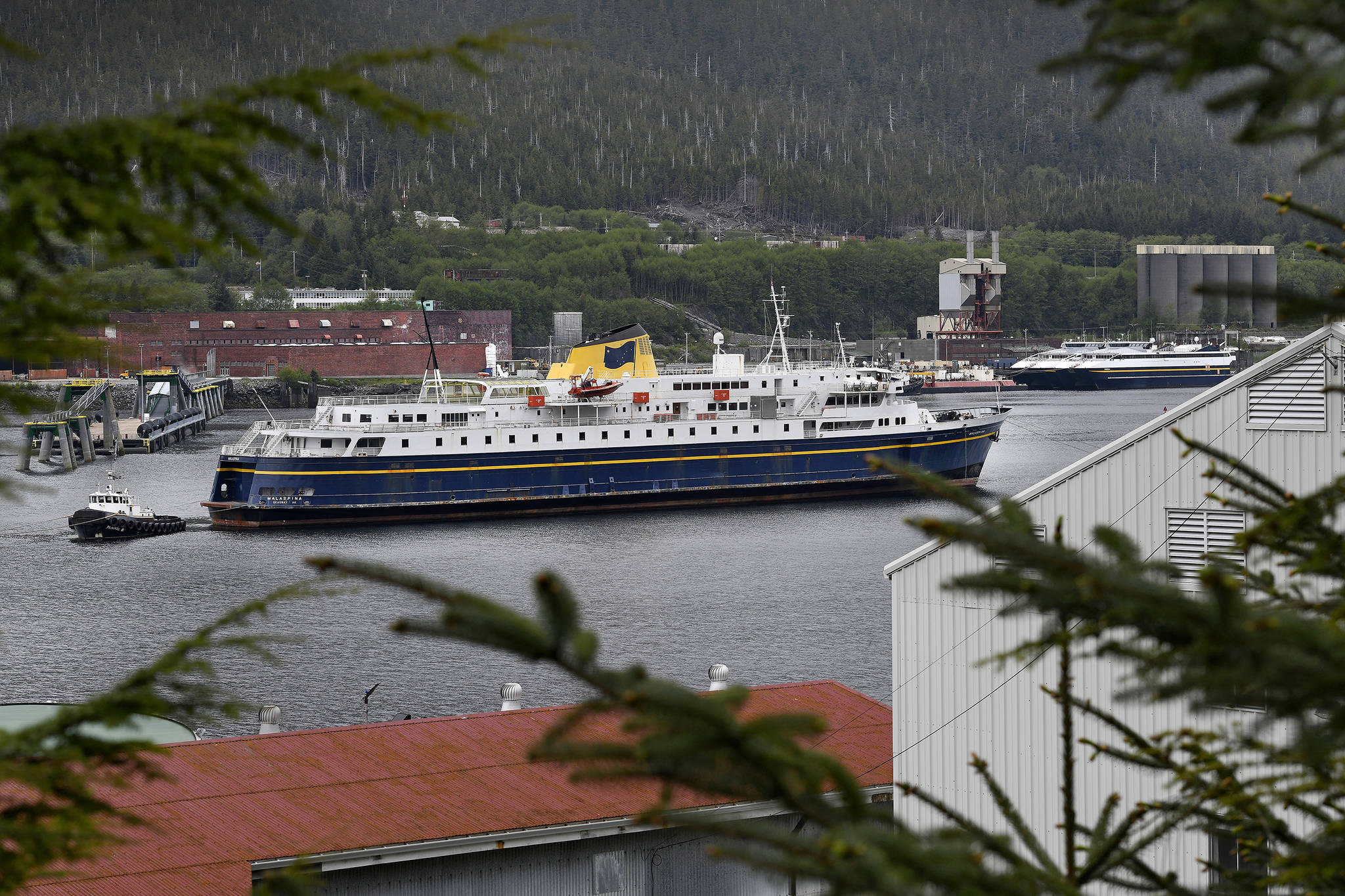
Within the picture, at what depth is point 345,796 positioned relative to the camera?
9664 mm

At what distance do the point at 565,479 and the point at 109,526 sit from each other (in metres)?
12.3

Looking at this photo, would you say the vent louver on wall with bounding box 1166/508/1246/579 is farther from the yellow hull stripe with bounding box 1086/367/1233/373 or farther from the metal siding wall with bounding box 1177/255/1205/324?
the metal siding wall with bounding box 1177/255/1205/324

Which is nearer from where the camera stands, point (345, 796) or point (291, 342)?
point (345, 796)

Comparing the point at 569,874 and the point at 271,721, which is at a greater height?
the point at 271,721

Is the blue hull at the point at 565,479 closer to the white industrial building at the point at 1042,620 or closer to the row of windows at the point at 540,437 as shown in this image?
the row of windows at the point at 540,437

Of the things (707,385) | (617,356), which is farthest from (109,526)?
(707,385)

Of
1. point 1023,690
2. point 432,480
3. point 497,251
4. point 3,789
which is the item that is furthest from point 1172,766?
point 497,251

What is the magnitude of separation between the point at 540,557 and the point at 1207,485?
25.1 m

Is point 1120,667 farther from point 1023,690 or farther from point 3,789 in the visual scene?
point 3,789

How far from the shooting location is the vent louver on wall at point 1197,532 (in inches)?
364

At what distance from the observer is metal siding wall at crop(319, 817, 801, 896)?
905cm

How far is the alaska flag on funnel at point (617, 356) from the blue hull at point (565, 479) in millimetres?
3439

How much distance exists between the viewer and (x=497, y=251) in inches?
6284

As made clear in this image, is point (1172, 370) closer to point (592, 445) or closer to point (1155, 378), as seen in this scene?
point (1155, 378)
